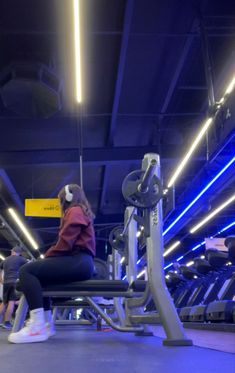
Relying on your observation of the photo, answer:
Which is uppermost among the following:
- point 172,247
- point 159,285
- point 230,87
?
point 230,87

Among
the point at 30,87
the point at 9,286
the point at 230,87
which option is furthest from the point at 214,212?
the point at 30,87

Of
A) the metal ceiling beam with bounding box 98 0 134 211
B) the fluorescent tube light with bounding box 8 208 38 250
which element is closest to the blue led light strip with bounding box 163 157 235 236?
the metal ceiling beam with bounding box 98 0 134 211

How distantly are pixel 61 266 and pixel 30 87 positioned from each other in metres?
2.92

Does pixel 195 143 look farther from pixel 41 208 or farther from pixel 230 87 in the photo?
pixel 41 208

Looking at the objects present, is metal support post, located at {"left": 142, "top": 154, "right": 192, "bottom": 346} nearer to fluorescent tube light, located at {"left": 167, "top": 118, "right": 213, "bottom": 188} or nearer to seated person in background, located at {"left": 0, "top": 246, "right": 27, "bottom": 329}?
fluorescent tube light, located at {"left": 167, "top": 118, "right": 213, "bottom": 188}

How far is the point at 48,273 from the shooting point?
8.59ft

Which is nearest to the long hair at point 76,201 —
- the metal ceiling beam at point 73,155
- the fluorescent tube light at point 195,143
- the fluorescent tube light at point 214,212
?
the fluorescent tube light at point 195,143

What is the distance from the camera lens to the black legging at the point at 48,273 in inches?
103

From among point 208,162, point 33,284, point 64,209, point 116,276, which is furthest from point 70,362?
point 208,162

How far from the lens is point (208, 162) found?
232 inches

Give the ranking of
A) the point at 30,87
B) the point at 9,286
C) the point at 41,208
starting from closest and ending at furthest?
the point at 30,87, the point at 9,286, the point at 41,208

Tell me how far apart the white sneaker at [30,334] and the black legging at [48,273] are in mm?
109

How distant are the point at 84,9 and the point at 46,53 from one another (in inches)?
31.4

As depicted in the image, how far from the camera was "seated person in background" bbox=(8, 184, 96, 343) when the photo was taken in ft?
8.46
